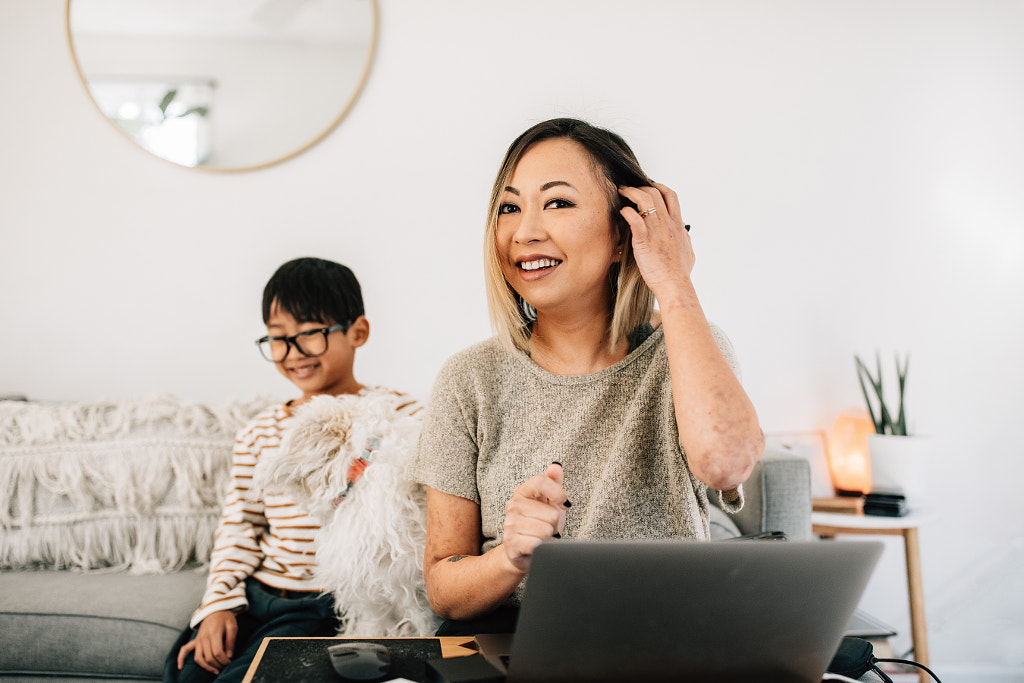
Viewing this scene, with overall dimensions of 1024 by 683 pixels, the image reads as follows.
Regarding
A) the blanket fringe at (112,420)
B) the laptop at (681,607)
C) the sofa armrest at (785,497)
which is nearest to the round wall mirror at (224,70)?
the blanket fringe at (112,420)

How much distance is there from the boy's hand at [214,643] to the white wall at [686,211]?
803 mm

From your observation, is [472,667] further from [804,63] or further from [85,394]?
[804,63]

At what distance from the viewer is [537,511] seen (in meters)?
0.69

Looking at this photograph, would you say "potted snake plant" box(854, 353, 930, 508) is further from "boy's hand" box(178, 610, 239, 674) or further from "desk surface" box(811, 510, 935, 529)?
"boy's hand" box(178, 610, 239, 674)

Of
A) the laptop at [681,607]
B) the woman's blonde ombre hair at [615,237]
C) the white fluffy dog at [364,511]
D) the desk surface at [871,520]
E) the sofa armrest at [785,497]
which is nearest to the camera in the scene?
the laptop at [681,607]

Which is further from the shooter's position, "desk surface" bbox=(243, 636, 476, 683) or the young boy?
the young boy

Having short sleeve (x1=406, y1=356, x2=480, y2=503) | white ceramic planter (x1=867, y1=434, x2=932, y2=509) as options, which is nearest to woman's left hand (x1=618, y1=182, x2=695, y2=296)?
short sleeve (x1=406, y1=356, x2=480, y2=503)

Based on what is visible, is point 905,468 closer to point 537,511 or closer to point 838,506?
point 838,506

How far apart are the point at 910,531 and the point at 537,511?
1488 mm

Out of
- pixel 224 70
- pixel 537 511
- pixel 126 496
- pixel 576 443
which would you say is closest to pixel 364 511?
pixel 576 443

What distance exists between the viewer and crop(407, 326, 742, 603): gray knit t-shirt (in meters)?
0.93

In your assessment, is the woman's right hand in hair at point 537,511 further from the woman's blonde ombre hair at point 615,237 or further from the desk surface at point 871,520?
the desk surface at point 871,520

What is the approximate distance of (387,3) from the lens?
75.4 inches

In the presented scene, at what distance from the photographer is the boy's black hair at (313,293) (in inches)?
58.6
